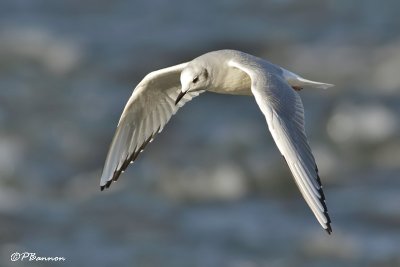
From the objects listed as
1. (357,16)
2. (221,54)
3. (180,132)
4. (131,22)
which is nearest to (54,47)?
(131,22)

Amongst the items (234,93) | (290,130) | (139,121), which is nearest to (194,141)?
(139,121)

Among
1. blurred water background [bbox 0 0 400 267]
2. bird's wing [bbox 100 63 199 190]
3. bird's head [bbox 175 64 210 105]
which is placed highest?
bird's head [bbox 175 64 210 105]

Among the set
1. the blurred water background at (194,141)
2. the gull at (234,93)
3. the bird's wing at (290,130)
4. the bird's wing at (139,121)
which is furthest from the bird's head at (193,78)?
the blurred water background at (194,141)

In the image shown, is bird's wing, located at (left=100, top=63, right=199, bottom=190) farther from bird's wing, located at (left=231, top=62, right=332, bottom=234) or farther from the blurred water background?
the blurred water background

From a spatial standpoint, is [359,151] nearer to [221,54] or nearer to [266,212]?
[266,212]

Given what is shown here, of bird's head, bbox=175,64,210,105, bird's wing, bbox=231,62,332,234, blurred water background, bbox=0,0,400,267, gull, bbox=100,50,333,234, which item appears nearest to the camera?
bird's wing, bbox=231,62,332,234

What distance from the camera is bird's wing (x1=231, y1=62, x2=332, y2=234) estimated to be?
5539 millimetres

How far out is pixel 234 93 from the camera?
655 centimetres

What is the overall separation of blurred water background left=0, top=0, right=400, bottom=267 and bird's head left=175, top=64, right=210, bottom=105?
4385mm

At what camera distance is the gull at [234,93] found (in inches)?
222

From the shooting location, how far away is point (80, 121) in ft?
43.4

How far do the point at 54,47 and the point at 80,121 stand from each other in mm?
2133

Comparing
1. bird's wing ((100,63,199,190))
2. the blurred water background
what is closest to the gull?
bird's wing ((100,63,199,190))

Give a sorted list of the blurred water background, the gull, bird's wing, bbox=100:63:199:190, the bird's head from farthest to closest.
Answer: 1. the blurred water background
2. bird's wing, bbox=100:63:199:190
3. the bird's head
4. the gull
